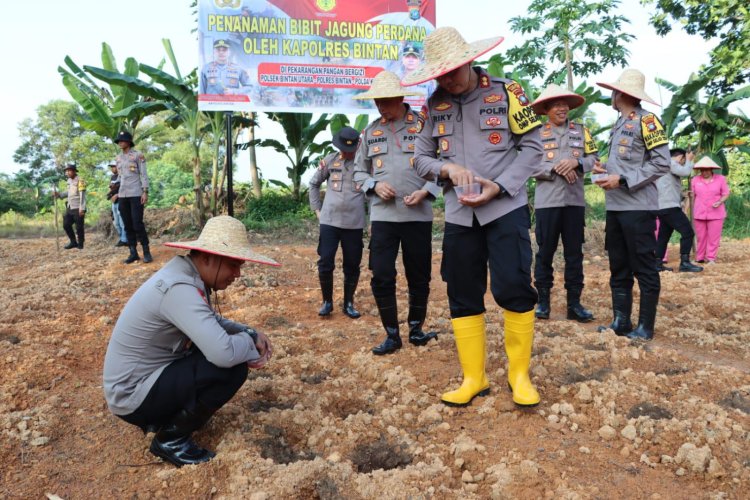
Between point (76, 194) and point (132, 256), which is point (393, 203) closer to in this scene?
point (132, 256)

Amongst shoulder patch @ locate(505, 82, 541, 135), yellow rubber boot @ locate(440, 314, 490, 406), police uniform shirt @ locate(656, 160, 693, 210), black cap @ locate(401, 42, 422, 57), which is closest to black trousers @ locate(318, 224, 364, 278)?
yellow rubber boot @ locate(440, 314, 490, 406)

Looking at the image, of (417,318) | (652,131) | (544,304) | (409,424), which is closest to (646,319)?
(544,304)

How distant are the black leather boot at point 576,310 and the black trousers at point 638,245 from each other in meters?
0.61

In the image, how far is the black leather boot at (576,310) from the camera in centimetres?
436

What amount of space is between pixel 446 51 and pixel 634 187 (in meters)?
1.81

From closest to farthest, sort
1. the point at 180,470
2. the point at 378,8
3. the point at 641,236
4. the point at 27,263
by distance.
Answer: the point at 180,470 → the point at 641,236 → the point at 378,8 → the point at 27,263

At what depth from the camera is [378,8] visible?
8344mm

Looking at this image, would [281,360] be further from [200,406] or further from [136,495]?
[136,495]

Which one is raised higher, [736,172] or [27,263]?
[736,172]

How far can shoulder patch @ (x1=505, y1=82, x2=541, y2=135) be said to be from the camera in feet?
8.34

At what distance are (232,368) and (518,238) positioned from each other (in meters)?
1.37

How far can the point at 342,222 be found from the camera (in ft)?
15.4

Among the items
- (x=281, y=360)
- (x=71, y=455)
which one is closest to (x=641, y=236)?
(x=281, y=360)

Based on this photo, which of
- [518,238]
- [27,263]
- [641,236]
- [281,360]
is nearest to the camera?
[518,238]
